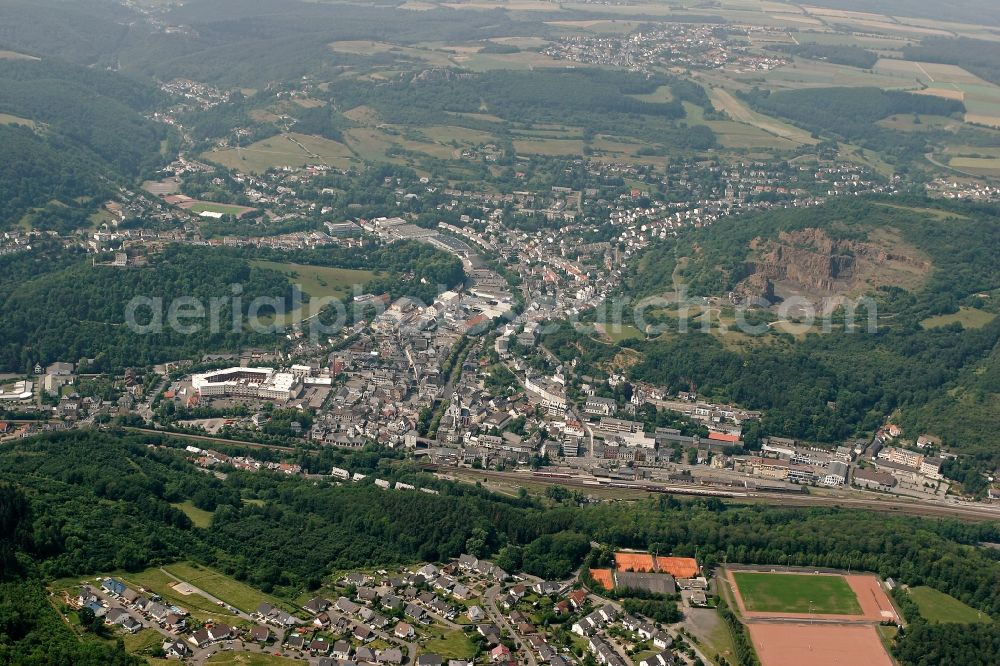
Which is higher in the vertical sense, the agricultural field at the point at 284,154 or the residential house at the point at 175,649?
the residential house at the point at 175,649

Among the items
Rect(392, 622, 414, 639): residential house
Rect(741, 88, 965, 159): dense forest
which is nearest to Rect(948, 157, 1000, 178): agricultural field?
Rect(741, 88, 965, 159): dense forest

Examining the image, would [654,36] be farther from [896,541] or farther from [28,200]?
[896,541]

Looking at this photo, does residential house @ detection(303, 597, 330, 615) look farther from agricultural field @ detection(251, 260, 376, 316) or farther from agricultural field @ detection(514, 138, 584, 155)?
agricultural field @ detection(514, 138, 584, 155)

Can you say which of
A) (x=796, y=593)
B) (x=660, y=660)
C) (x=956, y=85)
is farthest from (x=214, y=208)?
(x=956, y=85)

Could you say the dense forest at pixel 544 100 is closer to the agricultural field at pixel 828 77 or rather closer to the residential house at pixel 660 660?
the agricultural field at pixel 828 77

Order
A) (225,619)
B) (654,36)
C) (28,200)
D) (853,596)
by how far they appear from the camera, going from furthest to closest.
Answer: (654,36) < (28,200) < (853,596) < (225,619)

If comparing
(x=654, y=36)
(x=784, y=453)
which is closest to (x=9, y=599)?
(x=784, y=453)

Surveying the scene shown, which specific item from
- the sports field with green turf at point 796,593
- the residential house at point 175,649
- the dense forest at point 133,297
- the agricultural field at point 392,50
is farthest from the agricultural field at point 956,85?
the residential house at point 175,649
